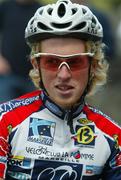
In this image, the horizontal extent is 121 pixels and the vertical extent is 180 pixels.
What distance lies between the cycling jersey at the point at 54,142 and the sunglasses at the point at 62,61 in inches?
10.2

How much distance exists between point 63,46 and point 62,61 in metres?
0.10

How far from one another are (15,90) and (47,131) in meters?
3.84

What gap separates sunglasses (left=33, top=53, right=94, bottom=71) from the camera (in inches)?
211

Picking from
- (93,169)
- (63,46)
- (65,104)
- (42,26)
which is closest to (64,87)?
(65,104)

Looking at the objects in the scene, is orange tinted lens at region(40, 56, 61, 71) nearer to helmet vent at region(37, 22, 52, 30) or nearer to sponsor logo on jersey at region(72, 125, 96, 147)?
helmet vent at region(37, 22, 52, 30)

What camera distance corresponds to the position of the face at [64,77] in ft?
17.5

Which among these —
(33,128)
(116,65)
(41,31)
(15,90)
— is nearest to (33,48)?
(41,31)

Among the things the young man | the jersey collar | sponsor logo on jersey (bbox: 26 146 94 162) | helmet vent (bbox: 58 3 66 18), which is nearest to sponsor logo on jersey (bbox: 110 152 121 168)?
the young man

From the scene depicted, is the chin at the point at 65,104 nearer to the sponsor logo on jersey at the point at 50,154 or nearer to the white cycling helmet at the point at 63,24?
the sponsor logo on jersey at the point at 50,154

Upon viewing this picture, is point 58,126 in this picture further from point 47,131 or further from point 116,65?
point 116,65

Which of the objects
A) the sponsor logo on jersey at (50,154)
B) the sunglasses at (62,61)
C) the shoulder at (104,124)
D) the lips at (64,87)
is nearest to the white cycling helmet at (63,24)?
the sunglasses at (62,61)

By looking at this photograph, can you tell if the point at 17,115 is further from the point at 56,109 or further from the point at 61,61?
the point at 61,61

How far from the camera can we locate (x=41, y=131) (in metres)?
5.48

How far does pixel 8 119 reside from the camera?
534 cm
